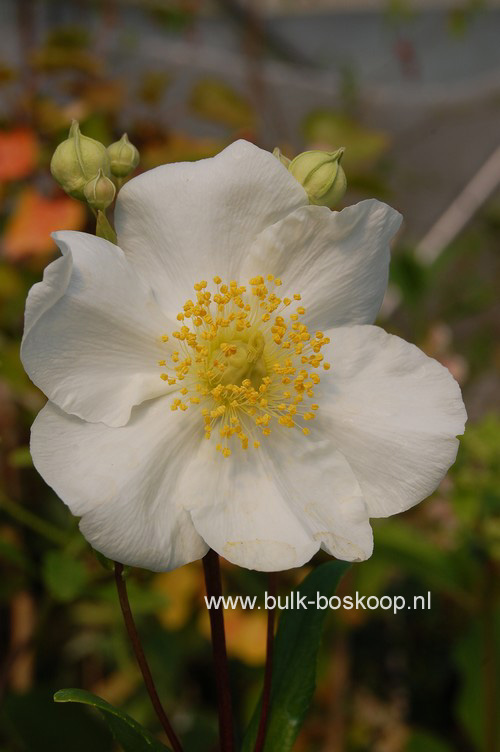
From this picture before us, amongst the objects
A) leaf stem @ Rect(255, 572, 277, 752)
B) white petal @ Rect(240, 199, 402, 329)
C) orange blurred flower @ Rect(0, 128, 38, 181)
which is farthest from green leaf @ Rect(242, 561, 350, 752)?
orange blurred flower @ Rect(0, 128, 38, 181)

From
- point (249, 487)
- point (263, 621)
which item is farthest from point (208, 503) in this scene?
point (263, 621)

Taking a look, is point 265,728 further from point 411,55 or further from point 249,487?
point 411,55

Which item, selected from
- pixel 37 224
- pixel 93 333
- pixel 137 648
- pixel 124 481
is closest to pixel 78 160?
pixel 93 333

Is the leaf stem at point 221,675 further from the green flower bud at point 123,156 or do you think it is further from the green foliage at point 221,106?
the green foliage at point 221,106

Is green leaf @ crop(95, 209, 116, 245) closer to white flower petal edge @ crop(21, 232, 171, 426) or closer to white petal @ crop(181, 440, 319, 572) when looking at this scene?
white flower petal edge @ crop(21, 232, 171, 426)

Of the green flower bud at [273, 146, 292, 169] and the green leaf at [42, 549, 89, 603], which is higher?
the green flower bud at [273, 146, 292, 169]

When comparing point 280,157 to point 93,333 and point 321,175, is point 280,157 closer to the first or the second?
point 321,175
